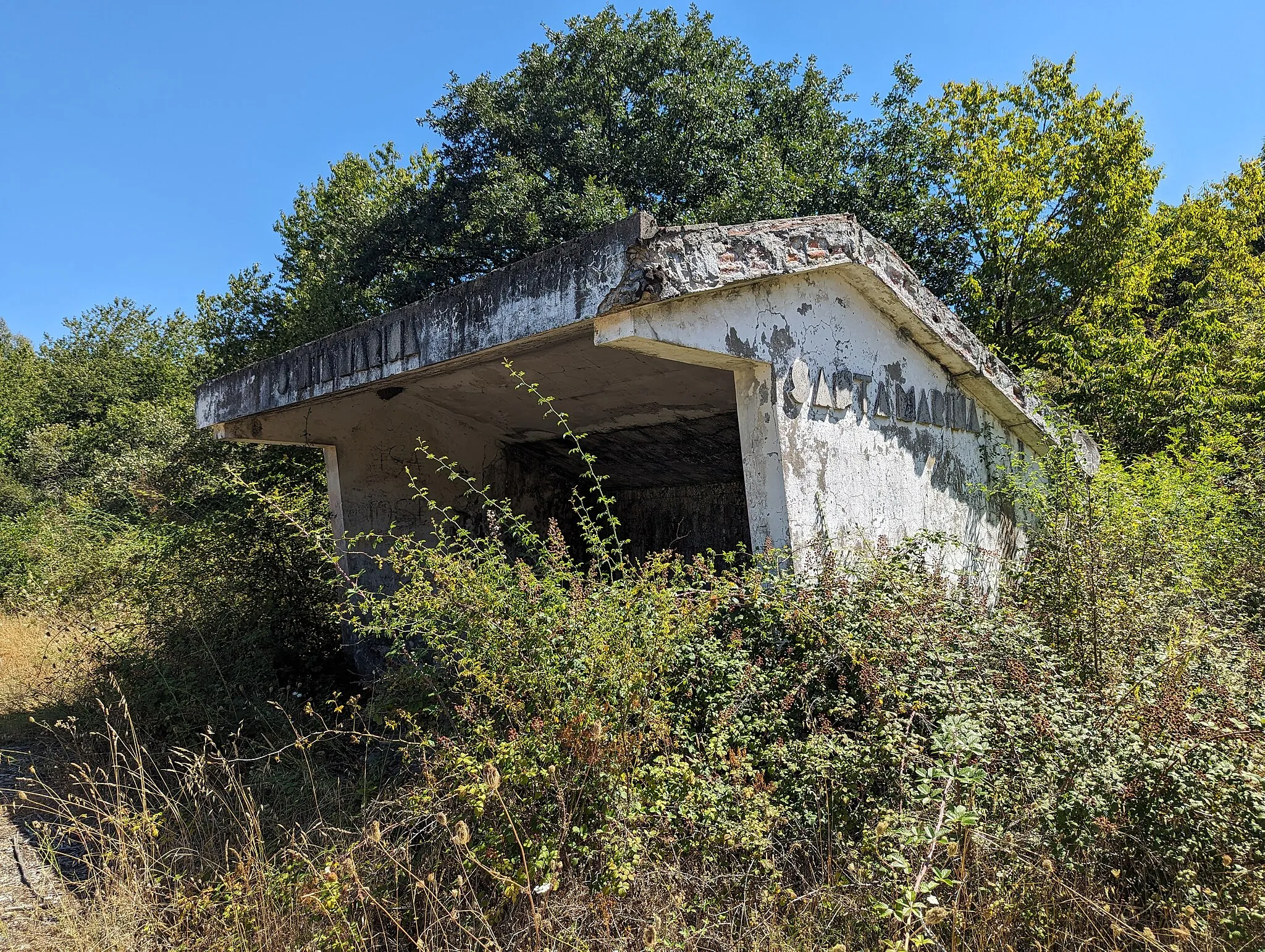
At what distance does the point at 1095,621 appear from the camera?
3.77m

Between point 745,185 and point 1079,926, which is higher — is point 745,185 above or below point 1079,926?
above

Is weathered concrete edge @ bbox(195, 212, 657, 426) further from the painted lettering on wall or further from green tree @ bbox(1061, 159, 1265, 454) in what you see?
green tree @ bbox(1061, 159, 1265, 454)

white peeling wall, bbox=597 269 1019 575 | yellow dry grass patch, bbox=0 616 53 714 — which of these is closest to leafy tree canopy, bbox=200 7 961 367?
yellow dry grass patch, bbox=0 616 53 714

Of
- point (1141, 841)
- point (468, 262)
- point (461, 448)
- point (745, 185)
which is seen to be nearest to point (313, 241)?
point (468, 262)

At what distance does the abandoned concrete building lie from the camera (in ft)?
12.7

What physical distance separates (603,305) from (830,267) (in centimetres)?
149

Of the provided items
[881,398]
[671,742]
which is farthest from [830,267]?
[671,742]

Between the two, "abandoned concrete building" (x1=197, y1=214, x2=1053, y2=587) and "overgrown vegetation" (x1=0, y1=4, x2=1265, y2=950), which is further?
"abandoned concrete building" (x1=197, y1=214, x2=1053, y2=587)

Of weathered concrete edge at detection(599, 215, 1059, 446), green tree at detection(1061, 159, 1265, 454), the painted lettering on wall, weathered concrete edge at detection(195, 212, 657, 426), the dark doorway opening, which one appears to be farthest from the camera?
green tree at detection(1061, 159, 1265, 454)

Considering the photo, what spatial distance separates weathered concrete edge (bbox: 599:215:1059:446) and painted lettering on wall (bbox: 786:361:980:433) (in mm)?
194

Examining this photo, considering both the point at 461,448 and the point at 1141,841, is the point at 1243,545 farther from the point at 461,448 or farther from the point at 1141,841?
the point at 461,448

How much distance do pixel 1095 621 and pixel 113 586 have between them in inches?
324

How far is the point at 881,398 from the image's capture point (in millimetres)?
4848

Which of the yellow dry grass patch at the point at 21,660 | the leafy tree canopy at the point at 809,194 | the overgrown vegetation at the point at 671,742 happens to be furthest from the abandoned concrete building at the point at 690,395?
the leafy tree canopy at the point at 809,194
